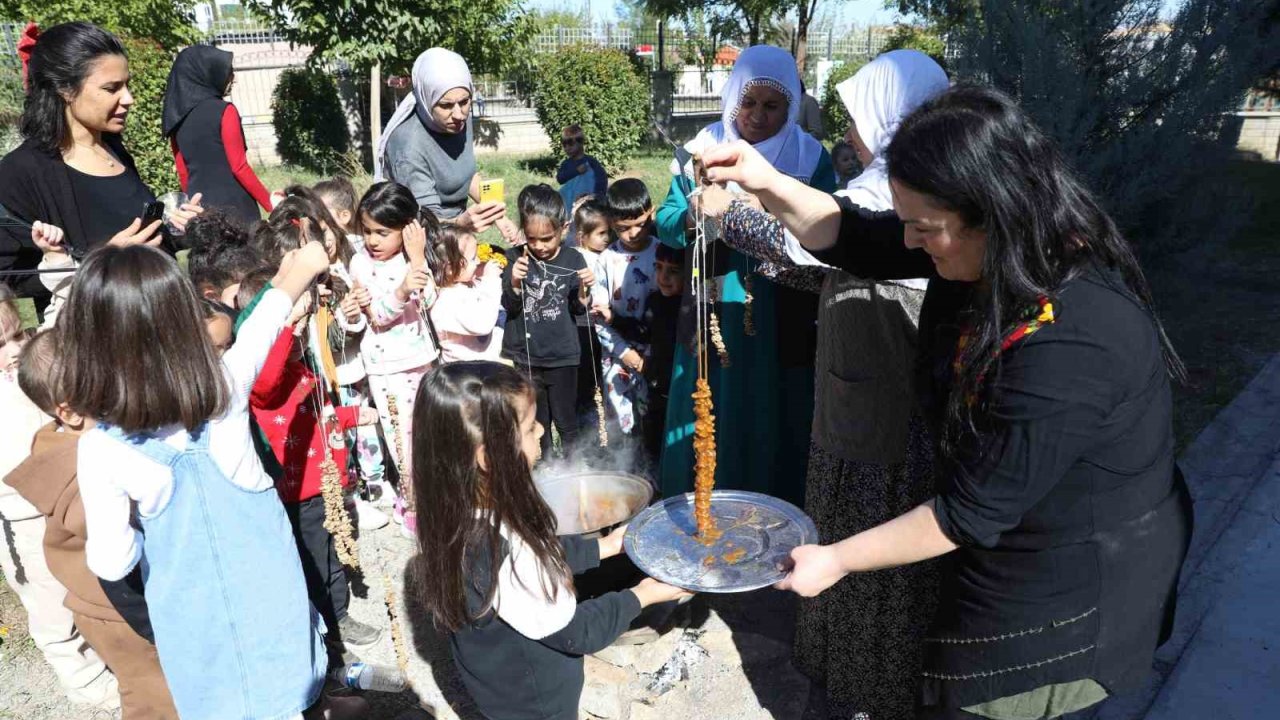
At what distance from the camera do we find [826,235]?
2.19 m

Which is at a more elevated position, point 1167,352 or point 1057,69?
point 1057,69

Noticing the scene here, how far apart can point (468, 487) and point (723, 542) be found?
0.77 meters

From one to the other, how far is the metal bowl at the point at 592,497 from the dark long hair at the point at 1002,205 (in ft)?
4.80

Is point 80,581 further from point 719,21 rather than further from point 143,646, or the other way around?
point 719,21

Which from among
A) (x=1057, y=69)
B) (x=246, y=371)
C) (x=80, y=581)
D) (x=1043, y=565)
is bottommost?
(x=80, y=581)

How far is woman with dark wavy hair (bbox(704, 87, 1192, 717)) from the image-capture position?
1.60 metres

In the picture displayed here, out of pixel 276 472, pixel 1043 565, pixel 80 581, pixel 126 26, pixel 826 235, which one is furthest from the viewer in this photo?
pixel 126 26

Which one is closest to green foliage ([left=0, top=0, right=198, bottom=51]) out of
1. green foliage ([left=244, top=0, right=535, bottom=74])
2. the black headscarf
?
green foliage ([left=244, top=0, right=535, bottom=74])

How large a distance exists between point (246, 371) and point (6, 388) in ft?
3.82

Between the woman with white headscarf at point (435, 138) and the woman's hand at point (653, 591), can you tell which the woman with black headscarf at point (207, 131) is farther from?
the woman's hand at point (653, 591)

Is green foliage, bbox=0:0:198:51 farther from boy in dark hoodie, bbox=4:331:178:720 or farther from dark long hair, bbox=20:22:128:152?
boy in dark hoodie, bbox=4:331:178:720

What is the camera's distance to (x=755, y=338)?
352cm

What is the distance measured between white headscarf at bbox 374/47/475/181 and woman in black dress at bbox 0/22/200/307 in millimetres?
1377

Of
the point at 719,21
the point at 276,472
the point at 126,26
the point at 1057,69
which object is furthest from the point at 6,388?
the point at 719,21
